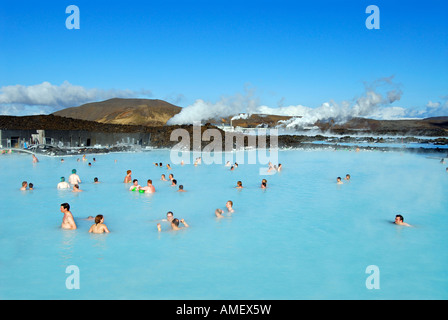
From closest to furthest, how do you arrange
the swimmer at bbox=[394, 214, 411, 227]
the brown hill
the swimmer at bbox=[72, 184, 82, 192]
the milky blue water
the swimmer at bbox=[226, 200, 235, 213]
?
1. the milky blue water
2. the swimmer at bbox=[394, 214, 411, 227]
3. the swimmer at bbox=[226, 200, 235, 213]
4. the swimmer at bbox=[72, 184, 82, 192]
5. the brown hill

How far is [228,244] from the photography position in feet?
25.7

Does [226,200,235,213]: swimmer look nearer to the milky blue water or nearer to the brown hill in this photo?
the milky blue water

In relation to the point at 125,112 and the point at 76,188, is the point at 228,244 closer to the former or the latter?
the point at 76,188

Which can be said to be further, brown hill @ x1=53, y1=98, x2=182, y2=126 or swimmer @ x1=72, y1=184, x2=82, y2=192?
brown hill @ x1=53, y1=98, x2=182, y2=126

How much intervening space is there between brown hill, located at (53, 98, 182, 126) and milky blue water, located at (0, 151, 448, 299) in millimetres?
66688

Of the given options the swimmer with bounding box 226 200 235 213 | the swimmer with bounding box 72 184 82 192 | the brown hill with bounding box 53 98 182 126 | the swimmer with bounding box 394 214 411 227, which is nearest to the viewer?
the swimmer with bounding box 394 214 411 227

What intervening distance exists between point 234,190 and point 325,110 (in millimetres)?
46138

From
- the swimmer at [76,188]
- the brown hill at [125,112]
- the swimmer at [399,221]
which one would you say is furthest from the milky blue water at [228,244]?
the brown hill at [125,112]

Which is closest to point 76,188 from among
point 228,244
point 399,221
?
point 228,244

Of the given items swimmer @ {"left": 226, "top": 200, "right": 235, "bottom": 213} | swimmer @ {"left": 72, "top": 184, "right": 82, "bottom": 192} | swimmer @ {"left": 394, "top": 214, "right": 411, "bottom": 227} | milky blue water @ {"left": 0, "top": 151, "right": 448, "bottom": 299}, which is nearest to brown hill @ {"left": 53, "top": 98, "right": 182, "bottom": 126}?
swimmer @ {"left": 72, "top": 184, "right": 82, "bottom": 192}

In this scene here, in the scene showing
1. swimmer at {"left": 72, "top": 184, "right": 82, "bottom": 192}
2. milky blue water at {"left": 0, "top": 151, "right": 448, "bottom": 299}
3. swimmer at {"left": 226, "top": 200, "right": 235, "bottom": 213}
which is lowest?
milky blue water at {"left": 0, "top": 151, "right": 448, "bottom": 299}

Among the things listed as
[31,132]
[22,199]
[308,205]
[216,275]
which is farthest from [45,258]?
[31,132]

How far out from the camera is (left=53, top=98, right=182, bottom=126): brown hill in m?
80.1

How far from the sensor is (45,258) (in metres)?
6.82
